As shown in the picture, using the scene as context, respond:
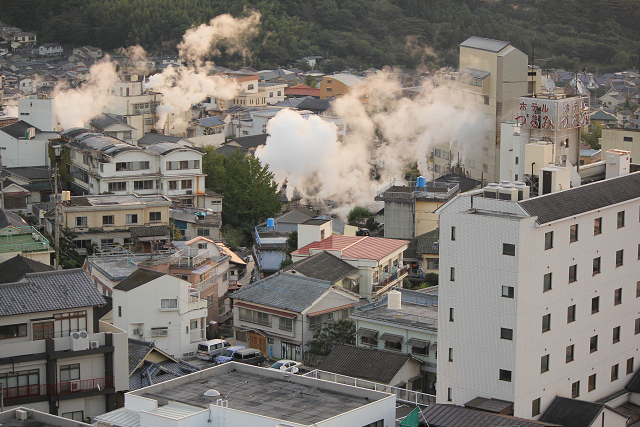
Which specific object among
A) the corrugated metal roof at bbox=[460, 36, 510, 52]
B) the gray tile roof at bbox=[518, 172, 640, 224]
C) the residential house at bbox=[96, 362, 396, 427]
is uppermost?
the corrugated metal roof at bbox=[460, 36, 510, 52]

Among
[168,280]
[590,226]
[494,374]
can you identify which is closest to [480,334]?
[494,374]

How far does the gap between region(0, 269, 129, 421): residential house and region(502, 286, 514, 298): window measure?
22.9 feet

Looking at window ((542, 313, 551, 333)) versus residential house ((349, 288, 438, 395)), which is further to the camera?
residential house ((349, 288, 438, 395))

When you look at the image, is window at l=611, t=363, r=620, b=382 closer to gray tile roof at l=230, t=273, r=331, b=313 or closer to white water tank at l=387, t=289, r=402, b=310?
white water tank at l=387, t=289, r=402, b=310

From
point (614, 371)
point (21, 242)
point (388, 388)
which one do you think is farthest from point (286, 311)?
point (614, 371)

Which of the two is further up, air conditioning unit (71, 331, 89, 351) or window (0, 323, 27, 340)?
window (0, 323, 27, 340)

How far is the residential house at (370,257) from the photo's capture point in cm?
3072

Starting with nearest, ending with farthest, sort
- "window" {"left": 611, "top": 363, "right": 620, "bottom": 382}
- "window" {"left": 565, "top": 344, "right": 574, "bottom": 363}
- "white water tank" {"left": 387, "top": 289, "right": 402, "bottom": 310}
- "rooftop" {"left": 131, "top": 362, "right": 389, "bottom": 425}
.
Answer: "rooftop" {"left": 131, "top": 362, "right": 389, "bottom": 425}, "window" {"left": 565, "top": 344, "right": 574, "bottom": 363}, "window" {"left": 611, "top": 363, "right": 620, "bottom": 382}, "white water tank" {"left": 387, "top": 289, "right": 402, "bottom": 310}

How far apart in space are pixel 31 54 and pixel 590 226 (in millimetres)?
84086

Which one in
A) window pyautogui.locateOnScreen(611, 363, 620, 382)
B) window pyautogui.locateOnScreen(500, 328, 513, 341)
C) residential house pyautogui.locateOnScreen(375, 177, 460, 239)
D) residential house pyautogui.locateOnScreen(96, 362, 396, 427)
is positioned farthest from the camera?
residential house pyautogui.locateOnScreen(375, 177, 460, 239)

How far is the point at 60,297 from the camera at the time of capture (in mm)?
18828

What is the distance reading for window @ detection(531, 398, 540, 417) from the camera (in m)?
19.5

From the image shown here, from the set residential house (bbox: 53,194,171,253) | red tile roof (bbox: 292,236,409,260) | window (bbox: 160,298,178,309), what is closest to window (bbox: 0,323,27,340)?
window (bbox: 160,298,178,309)

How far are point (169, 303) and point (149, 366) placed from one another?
4156 millimetres
